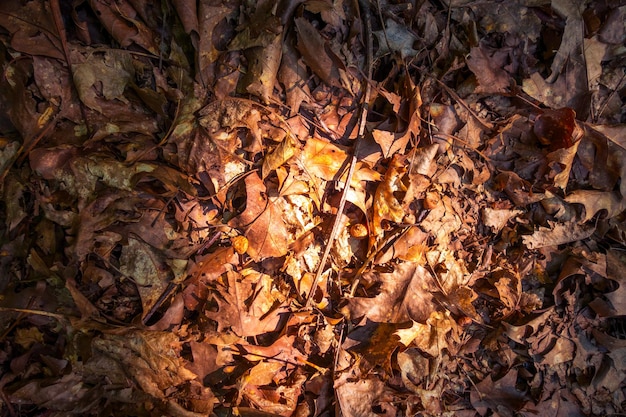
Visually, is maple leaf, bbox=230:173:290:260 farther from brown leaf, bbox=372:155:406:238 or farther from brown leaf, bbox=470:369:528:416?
brown leaf, bbox=470:369:528:416

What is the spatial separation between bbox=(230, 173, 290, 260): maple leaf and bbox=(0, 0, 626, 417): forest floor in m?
0.01

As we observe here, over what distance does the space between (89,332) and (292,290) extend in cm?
Answer: 106

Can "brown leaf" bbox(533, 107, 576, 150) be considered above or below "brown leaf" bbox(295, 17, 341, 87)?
below

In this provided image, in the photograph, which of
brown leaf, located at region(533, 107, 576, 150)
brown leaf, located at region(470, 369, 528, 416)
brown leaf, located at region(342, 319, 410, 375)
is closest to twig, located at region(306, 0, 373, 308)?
brown leaf, located at region(342, 319, 410, 375)

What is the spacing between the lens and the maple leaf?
196cm

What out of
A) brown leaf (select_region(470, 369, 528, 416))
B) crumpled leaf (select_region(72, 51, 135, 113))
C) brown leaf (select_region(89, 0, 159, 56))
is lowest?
brown leaf (select_region(470, 369, 528, 416))

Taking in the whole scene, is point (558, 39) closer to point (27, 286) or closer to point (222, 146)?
point (222, 146)

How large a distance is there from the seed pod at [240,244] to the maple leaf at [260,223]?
2 centimetres

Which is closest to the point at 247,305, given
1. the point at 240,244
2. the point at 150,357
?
the point at 240,244

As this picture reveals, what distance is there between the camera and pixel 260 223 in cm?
196

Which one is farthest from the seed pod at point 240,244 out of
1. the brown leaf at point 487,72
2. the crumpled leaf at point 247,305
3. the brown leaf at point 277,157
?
the brown leaf at point 487,72

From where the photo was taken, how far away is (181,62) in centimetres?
197

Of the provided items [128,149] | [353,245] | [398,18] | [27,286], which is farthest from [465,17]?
[27,286]

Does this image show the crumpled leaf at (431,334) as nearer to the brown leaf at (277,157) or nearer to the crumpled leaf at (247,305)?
the crumpled leaf at (247,305)
